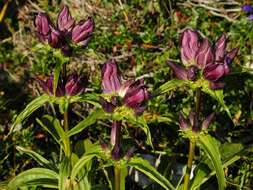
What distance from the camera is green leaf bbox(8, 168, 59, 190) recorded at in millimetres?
2762

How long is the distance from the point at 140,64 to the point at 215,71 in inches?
74.3

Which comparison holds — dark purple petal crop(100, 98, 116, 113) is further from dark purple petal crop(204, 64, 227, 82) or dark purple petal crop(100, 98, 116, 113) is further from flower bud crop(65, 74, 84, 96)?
dark purple petal crop(204, 64, 227, 82)

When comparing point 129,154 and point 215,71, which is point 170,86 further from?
point 129,154

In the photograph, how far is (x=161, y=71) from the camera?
3996 millimetres

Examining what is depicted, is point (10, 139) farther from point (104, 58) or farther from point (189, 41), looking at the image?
point (189, 41)

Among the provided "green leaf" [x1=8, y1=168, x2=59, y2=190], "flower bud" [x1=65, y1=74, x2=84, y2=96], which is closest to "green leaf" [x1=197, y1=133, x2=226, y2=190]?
"flower bud" [x1=65, y1=74, x2=84, y2=96]

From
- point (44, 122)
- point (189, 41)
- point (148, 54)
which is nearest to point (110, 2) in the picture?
point (148, 54)

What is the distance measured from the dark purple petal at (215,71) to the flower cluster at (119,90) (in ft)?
0.94

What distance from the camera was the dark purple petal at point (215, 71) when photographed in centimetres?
226

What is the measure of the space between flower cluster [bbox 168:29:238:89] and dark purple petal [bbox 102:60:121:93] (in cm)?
25

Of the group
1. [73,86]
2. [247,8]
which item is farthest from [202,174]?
[247,8]

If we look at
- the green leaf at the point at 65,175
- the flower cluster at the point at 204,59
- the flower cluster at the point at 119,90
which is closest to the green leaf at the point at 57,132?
the green leaf at the point at 65,175

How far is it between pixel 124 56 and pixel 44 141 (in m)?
0.93

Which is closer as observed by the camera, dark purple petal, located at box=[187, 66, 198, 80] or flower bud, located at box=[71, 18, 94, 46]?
dark purple petal, located at box=[187, 66, 198, 80]
